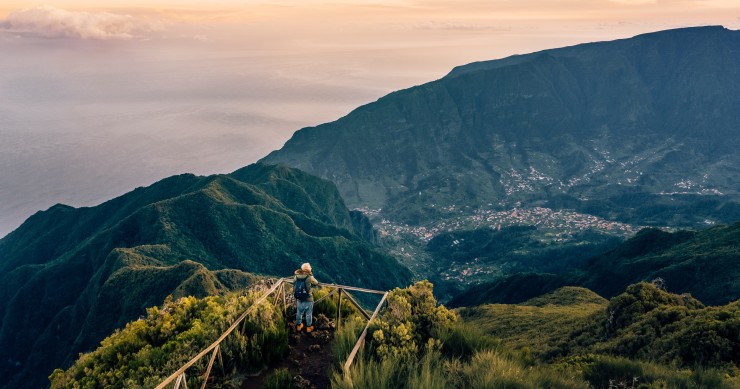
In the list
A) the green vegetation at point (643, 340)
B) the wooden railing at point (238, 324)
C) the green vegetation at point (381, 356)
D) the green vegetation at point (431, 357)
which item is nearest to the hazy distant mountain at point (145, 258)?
the green vegetation at point (643, 340)

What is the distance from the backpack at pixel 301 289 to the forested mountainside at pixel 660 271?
199ft

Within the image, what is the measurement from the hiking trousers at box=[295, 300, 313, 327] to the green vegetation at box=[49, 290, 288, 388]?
1.63 ft

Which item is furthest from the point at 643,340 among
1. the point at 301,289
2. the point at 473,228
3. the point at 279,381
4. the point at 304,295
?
the point at 473,228

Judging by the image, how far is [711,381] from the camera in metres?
10.8

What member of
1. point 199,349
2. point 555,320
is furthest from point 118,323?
point 199,349

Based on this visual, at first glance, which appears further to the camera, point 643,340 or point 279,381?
point 643,340

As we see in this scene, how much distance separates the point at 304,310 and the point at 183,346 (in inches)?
111

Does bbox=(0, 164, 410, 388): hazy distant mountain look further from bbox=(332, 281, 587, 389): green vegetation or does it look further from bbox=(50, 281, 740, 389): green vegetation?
bbox=(332, 281, 587, 389): green vegetation

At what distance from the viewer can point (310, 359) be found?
11688 millimetres

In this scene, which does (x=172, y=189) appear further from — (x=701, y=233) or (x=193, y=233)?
(x=701, y=233)

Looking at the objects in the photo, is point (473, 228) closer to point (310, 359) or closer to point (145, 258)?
point (145, 258)

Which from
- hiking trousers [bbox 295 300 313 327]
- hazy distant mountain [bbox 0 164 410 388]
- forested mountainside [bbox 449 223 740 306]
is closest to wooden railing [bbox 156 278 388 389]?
hiking trousers [bbox 295 300 313 327]

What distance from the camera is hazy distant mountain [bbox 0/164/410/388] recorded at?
59.0m

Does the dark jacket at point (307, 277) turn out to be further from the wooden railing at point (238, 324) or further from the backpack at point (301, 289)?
the wooden railing at point (238, 324)
